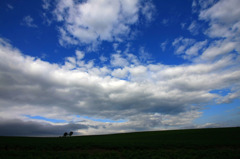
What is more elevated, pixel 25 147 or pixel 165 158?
pixel 25 147

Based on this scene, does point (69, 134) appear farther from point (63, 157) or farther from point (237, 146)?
point (237, 146)

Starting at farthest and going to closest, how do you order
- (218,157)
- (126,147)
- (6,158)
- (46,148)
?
(126,147) → (46,148) → (218,157) → (6,158)

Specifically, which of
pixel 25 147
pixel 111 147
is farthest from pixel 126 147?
pixel 25 147

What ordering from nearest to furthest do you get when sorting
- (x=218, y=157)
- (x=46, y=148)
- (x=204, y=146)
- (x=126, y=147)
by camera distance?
(x=218, y=157), (x=46, y=148), (x=126, y=147), (x=204, y=146)

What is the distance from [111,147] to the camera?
2130cm

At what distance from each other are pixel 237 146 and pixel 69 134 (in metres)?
49.2

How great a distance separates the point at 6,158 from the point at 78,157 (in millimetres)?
7032

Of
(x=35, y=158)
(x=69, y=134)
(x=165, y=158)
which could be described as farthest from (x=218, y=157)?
(x=69, y=134)

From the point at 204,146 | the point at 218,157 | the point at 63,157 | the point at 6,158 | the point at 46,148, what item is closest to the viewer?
the point at 6,158

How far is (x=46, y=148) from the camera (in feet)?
64.6

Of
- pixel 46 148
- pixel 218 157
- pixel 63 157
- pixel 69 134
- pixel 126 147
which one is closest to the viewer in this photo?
pixel 63 157

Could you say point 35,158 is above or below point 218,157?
above

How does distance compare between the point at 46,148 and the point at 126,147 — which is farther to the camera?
the point at 126,147

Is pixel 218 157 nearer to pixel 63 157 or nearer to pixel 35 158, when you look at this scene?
pixel 63 157
